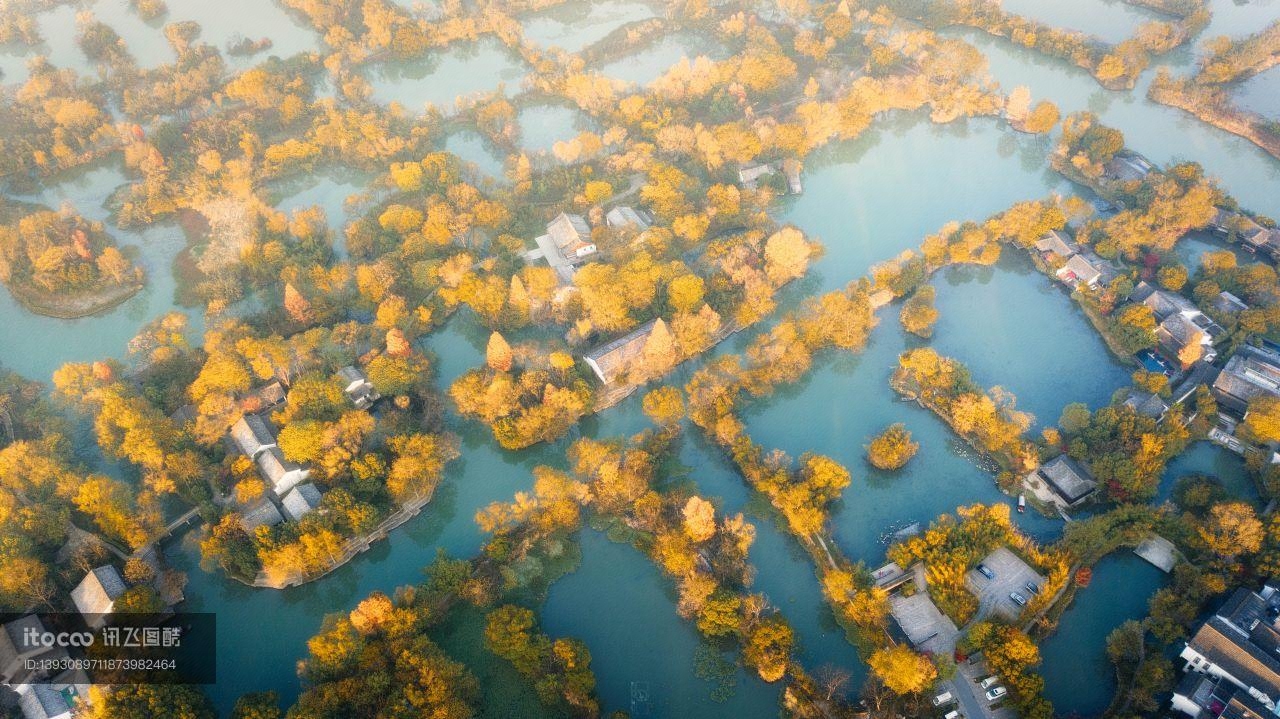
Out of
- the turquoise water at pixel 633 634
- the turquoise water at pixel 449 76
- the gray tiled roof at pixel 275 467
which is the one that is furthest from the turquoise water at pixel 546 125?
the turquoise water at pixel 633 634

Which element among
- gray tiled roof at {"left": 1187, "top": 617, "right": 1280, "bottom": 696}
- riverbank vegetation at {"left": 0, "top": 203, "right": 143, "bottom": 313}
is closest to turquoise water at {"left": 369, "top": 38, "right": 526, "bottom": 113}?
riverbank vegetation at {"left": 0, "top": 203, "right": 143, "bottom": 313}

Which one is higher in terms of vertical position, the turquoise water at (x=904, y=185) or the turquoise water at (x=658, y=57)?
the turquoise water at (x=658, y=57)

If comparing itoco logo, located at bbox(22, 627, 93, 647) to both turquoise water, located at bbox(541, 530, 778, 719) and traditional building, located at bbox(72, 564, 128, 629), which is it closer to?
traditional building, located at bbox(72, 564, 128, 629)

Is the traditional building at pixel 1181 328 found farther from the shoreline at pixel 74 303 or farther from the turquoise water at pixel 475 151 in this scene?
the shoreline at pixel 74 303

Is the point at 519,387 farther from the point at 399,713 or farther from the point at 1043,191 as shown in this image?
the point at 1043,191

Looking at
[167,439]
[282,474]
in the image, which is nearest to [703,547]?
[282,474]

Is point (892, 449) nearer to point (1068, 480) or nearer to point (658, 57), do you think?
point (1068, 480)

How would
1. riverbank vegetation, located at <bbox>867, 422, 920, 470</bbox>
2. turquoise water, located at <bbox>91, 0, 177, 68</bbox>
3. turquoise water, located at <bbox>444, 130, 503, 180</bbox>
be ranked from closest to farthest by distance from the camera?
riverbank vegetation, located at <bbox>867, 422, 920, 470</bbox>
turquoise water, located at <bbox>444, 130, 503, 180</bbox>
turquoise water, located at <bbox>91, 0, 177, 68</bbox>
